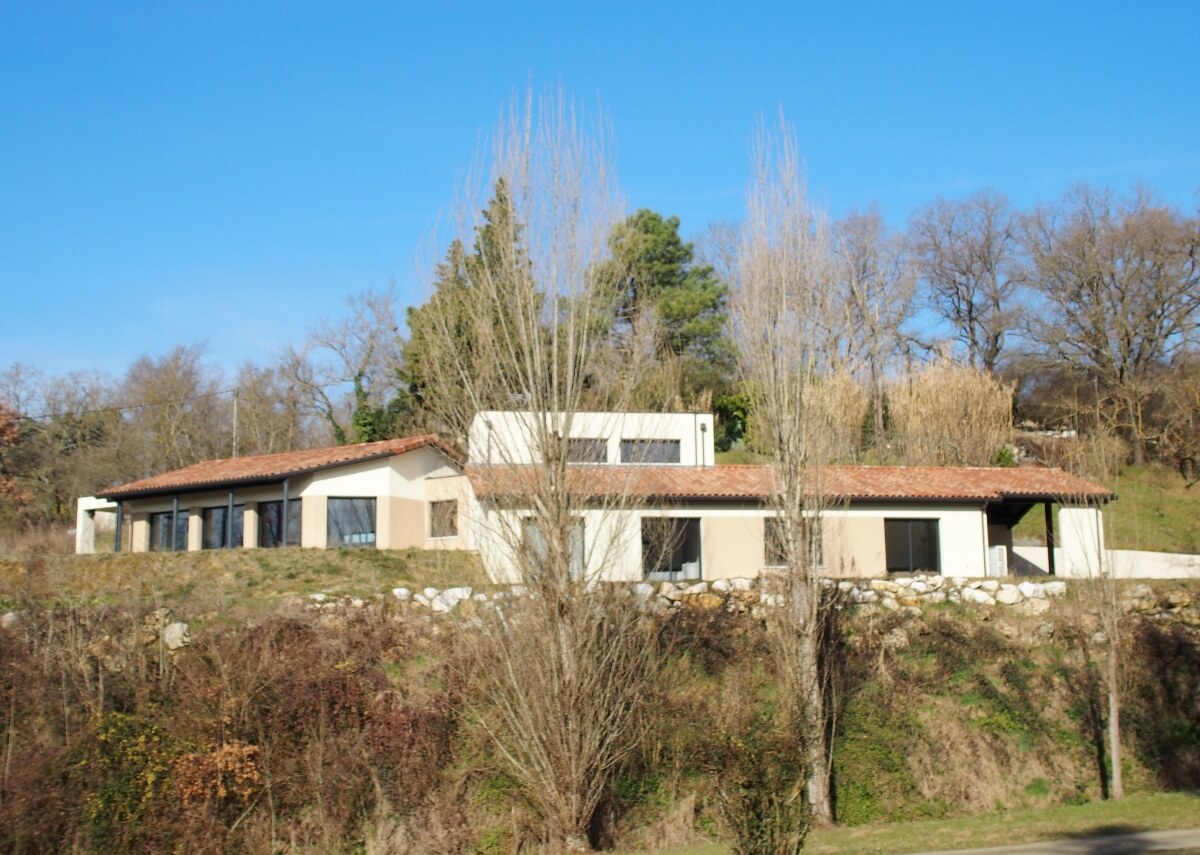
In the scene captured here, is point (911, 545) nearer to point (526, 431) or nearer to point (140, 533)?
point (526, 431)

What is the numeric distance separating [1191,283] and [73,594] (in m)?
41.1

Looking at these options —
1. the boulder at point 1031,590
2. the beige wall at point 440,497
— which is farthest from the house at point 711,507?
the beige wall at point 440,497

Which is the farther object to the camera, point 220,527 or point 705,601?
point 220,527

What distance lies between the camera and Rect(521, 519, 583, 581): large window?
51.3ft

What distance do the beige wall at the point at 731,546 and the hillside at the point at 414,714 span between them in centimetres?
316

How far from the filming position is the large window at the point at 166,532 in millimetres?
30375

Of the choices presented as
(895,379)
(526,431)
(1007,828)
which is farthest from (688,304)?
(1007,828)

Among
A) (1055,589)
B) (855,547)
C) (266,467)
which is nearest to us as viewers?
(1055,589)

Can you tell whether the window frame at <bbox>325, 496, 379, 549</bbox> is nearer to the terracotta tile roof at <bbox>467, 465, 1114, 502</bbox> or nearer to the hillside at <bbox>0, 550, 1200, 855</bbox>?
the hillside at <bbox>0, 550, 1200, 855</bbox>

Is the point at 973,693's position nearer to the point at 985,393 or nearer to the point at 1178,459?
the point at 985,393

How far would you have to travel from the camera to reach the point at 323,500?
92.6 ft

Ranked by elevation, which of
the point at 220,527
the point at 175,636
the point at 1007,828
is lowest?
the point at 1007,828

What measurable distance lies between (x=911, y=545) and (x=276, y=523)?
15.7 m

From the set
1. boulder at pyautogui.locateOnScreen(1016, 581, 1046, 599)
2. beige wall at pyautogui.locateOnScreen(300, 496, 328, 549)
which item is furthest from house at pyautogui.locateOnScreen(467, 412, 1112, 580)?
beige wall at pyautogui.locateOnScreen(300, 496, 328, 549)
